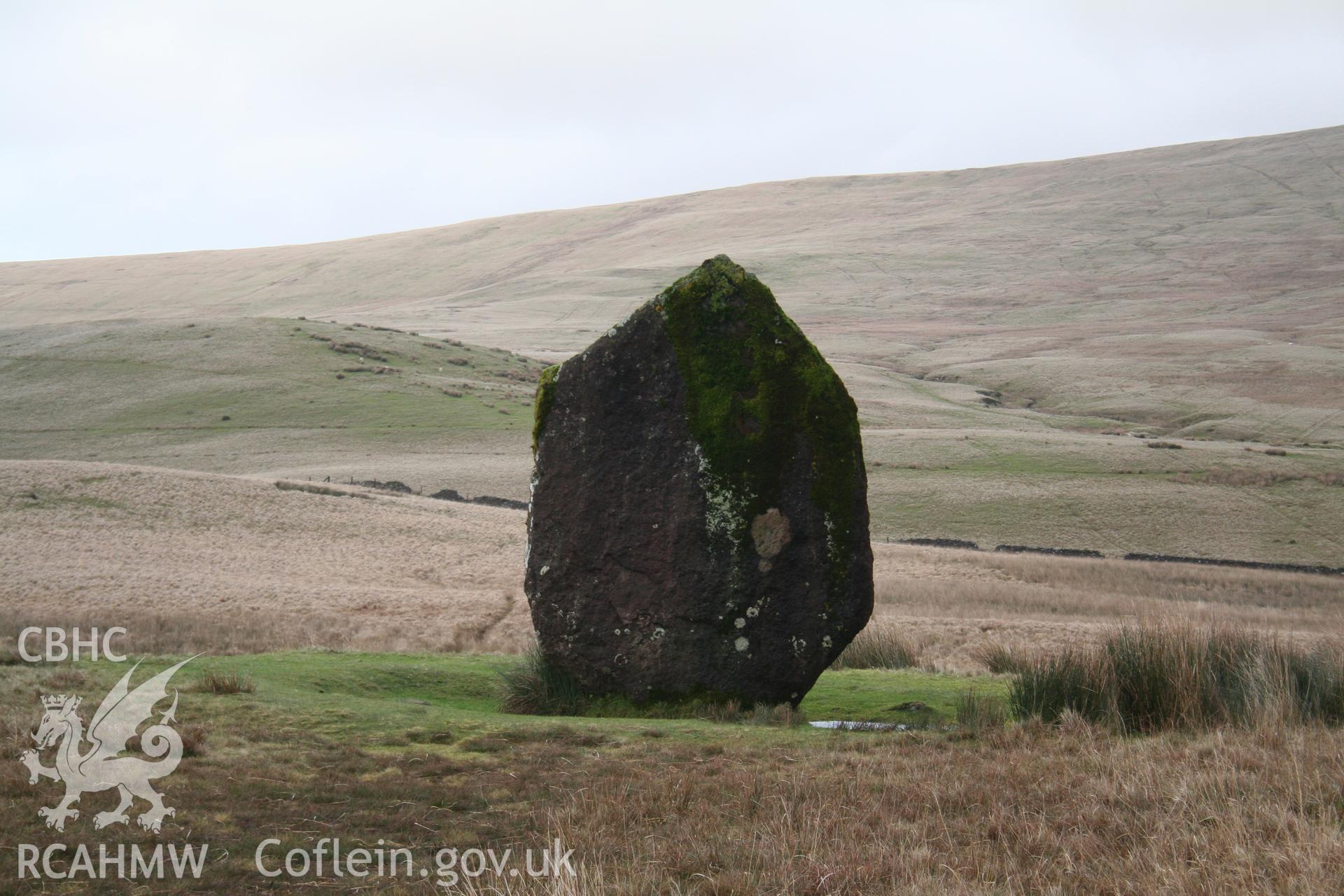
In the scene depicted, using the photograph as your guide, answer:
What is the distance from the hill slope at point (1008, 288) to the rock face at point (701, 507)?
194 feet

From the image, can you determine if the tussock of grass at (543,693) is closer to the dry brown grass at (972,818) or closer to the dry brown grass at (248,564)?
the dry brown grass at (972,818)

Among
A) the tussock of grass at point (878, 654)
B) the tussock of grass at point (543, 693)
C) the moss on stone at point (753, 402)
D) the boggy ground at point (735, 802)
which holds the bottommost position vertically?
the tussock of grass at point (878, 654)

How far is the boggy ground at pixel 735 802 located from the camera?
575 centimetres

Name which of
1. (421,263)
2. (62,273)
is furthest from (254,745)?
(62,273)

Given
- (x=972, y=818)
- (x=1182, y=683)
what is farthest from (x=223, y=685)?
(x=1182, y=683)

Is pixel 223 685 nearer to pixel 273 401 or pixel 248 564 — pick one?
pixel 248 564

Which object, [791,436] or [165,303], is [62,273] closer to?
[165,303]

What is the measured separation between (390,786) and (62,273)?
213327 mm

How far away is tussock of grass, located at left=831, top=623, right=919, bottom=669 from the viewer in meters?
18.5

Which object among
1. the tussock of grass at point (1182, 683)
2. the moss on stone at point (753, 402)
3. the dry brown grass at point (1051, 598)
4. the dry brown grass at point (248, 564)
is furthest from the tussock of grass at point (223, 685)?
the dry brown grass at point (1051, 598)

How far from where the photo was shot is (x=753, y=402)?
40.9 ft

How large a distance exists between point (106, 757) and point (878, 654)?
13.4 metres

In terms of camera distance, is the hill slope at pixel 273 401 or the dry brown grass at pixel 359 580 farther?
the hill slope at pixel 273 401

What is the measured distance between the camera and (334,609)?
76.6 feet
